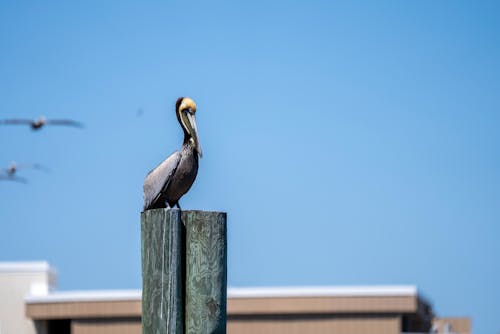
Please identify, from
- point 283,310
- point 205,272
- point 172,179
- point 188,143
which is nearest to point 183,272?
point 205,272

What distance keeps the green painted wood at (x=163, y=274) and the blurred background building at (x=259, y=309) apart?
27672 millimetres

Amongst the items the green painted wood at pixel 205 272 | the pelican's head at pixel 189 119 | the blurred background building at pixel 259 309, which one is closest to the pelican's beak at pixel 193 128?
the pelican's head at pixel 189 119

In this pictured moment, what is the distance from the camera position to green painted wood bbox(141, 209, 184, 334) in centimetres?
821

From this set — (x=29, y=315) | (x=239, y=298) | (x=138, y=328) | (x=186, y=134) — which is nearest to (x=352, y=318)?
(x=239, y=298)

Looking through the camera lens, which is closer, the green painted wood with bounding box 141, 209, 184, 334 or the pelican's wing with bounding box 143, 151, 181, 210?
the green painted wood with bounding box 141, 209, 184, 334

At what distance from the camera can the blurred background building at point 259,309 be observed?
36.1 meters

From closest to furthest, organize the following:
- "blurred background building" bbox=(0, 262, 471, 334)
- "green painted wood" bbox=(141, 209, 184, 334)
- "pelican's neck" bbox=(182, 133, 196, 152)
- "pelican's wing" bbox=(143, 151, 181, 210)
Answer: "green painted wood" bbox=(141, 209, 184, 334)
"pelican's wing" bbox=(143, 151, 181, 210)
"pelican's neck" bbox=(182, 133, 196, 152)
"blurred background building" bbox=(0, 262, 471, 334)

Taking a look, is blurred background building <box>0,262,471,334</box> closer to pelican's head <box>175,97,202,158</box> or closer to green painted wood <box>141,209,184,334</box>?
pelican's head <box>175,97,202,158</box>

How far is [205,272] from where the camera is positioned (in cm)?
829

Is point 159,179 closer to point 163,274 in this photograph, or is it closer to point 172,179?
point 172,179

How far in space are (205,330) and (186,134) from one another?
210cm

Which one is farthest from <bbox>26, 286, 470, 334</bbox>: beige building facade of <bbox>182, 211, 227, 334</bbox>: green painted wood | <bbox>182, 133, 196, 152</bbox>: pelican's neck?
<bbox>182, 211, 227, 334</bbox>: green painted wood

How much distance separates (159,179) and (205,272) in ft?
4.37

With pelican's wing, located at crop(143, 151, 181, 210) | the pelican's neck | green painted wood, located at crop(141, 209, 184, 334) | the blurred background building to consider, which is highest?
the pelican's neck
